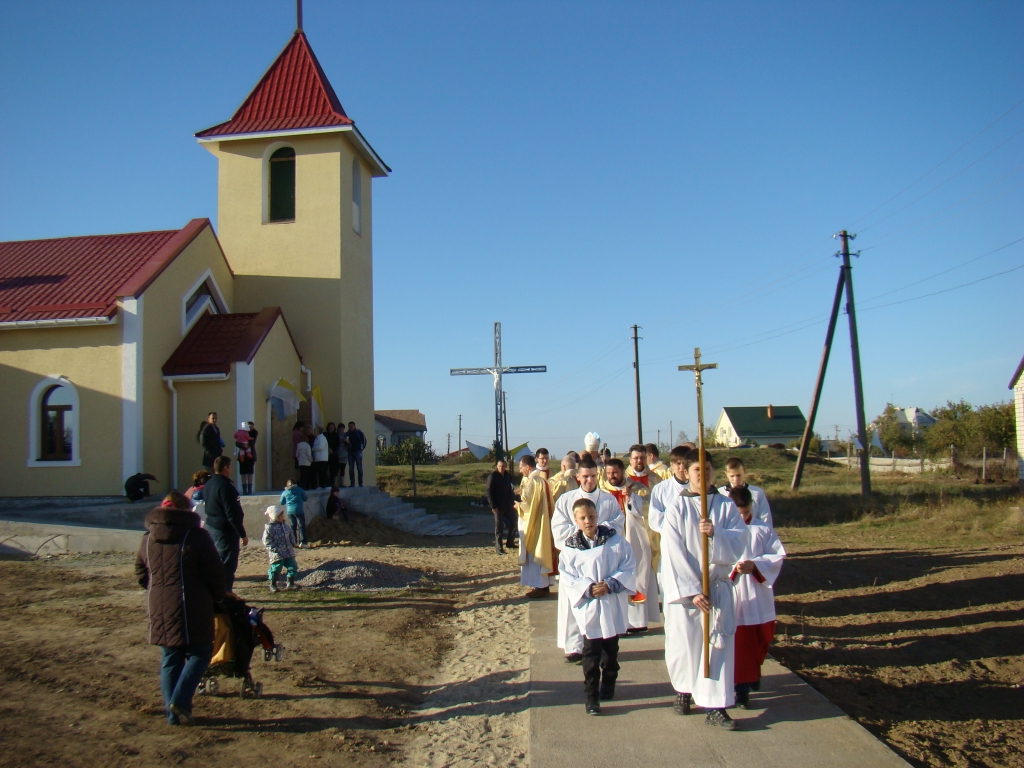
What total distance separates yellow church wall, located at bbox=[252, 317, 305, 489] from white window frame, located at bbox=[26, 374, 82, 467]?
3.47 meters

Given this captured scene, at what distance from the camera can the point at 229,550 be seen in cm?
817

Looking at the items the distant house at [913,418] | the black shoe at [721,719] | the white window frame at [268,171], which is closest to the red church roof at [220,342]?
the white window frame at [268,171]

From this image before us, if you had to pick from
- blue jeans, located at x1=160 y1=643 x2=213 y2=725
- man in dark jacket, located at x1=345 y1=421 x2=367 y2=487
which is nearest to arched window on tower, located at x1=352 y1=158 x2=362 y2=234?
man in dark jacket, located at x1=345 y1=421 x2=367 y2=487

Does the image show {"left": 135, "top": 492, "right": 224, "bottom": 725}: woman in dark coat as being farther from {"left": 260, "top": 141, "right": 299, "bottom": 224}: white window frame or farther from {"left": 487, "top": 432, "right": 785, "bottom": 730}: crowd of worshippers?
{"left": 260, "top": 141, "right": 299, "bottom": 224}: white window frame

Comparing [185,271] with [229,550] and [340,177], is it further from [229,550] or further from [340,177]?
[229,550]

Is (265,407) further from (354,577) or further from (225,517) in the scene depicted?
(225,517)

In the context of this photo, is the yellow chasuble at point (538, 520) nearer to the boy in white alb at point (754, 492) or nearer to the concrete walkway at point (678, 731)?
the concrete walkway at point (678, 731)

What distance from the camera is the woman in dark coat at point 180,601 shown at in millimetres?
5328

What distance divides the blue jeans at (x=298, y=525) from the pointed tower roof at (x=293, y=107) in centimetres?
1104

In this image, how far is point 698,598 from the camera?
5238 mm

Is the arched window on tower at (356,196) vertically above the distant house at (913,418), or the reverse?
the arched window on tower at (356,196)

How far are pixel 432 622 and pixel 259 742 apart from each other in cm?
412

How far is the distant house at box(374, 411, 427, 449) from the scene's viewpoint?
6506cm

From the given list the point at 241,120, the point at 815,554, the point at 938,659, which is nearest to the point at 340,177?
the point at 241,120
